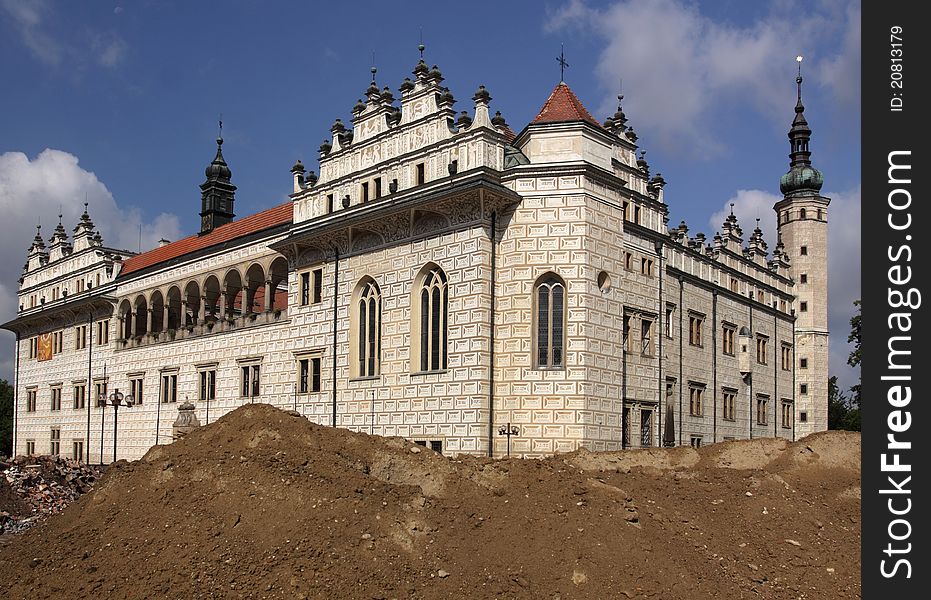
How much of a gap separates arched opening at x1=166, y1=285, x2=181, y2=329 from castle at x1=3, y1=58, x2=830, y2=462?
0.12 meters

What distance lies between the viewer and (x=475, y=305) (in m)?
34.5

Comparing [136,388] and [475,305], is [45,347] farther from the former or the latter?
[475,305]

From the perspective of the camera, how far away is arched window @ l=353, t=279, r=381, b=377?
38.7 metres

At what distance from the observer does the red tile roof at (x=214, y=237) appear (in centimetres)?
4747

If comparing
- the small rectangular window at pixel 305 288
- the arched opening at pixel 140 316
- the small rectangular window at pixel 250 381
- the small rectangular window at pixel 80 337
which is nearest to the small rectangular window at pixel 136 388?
the arched opening at pixel 140 316

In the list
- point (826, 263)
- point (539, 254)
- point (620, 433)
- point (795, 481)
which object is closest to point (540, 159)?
point (539, 254)

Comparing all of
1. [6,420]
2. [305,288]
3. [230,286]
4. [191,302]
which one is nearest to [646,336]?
[305,288]

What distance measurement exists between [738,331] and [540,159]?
1971 cm

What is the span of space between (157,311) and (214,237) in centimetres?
721

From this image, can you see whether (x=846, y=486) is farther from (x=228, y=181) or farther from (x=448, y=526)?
(x=228, y=181)

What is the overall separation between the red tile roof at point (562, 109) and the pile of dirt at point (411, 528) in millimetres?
13889

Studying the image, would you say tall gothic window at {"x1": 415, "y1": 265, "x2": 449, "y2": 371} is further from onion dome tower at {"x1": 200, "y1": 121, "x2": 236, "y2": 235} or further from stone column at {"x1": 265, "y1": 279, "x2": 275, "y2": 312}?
onion dome tower at {"x1": 200, "y1": 121, "x2": 236, "y2": 235}

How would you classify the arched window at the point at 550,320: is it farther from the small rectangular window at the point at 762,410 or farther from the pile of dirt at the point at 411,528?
the small rectangular window at the point at 762,410

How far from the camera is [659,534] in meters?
23.2
